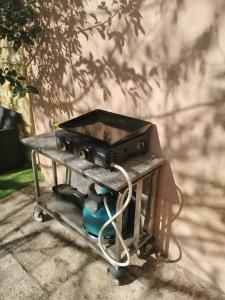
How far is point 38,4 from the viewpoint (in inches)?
90.7

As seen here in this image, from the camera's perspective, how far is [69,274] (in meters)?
1.94

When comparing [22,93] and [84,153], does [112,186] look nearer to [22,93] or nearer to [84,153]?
[84,153]

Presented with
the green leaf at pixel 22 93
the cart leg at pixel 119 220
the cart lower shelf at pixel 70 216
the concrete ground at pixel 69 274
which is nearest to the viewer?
the cart leg at pixel 119 220

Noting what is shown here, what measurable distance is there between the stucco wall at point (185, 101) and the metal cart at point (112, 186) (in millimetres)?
110

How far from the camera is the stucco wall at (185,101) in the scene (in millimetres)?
1448

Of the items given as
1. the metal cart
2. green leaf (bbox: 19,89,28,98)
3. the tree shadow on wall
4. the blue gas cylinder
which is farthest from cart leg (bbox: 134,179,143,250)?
green leaf (bbox: 19,89,28,98)

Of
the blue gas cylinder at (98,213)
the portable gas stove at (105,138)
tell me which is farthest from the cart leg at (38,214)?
the portable gas stove at (105,138)

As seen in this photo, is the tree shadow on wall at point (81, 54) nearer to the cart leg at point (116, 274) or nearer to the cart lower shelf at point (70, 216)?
the cart lower shelf at point (70, 216)

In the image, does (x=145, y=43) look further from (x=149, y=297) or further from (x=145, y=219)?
(x=149, y=297)

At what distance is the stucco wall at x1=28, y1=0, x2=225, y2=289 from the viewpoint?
1.45 meters

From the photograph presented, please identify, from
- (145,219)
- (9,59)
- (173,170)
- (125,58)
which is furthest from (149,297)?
(9,59)

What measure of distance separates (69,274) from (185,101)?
1.38 m

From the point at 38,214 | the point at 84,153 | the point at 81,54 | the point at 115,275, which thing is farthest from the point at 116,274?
the point at 81,54

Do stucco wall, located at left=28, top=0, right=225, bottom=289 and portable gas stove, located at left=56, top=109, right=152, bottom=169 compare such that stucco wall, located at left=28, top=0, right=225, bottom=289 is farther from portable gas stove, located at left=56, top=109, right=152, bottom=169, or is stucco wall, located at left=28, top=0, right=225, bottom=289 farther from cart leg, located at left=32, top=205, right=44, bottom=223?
cart leg, located at left=32, top=205, right=44, bottom=223
